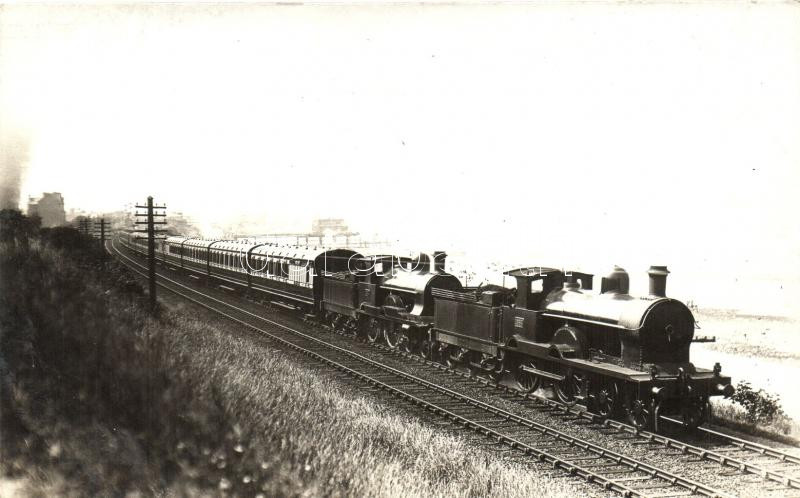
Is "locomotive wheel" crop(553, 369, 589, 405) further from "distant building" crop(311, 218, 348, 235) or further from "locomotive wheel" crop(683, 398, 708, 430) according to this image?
"distant building" crop(311, 218, 348, 235)

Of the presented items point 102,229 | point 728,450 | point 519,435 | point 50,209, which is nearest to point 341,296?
point 519,435

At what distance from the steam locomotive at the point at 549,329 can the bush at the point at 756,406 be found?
1.00 m

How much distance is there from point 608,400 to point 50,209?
22.4 metres

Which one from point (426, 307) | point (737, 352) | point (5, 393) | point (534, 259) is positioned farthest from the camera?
point (534, 259)

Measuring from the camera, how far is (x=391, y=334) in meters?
18.6

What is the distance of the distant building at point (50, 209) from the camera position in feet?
71.6

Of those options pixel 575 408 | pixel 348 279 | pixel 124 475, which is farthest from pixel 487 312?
pixel 124 475

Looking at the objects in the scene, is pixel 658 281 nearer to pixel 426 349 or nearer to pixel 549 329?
pixel 549 329

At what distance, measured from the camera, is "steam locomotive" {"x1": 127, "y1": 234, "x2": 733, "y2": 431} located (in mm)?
10438

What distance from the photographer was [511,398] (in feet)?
41.7

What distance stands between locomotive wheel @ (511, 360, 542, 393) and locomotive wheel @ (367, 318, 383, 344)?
633 cm

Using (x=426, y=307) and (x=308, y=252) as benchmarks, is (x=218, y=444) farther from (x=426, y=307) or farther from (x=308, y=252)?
(x=308, y=252)

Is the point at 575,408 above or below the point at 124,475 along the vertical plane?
below

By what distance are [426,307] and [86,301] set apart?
9.24 m
